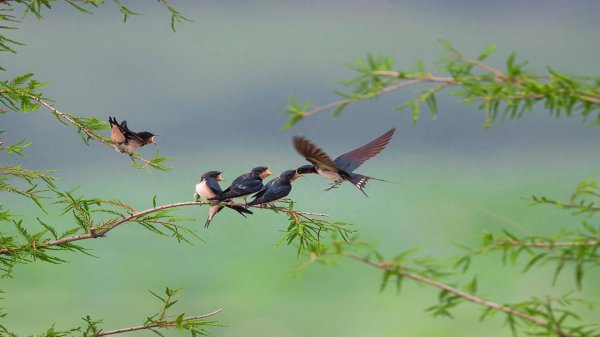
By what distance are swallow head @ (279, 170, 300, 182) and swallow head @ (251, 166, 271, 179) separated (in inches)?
8.3

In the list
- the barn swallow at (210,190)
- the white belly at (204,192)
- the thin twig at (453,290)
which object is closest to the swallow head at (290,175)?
the barn swallow at (210,190)

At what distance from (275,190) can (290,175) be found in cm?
14

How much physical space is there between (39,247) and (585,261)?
259cm

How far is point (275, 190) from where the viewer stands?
363 cm

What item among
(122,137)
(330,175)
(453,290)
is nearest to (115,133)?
(122,137)

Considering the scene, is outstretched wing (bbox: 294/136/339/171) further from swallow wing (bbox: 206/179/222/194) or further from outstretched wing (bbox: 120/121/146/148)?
outstretched wing (bbox: 120/121/146/148)

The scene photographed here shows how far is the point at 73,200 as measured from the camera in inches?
143

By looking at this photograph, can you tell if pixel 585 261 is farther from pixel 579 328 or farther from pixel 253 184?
pixel 253 184

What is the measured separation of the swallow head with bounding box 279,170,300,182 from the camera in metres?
3.72

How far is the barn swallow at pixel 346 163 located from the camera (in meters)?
3.02

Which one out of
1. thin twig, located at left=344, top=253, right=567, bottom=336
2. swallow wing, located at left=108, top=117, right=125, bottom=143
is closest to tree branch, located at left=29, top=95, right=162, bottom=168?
swallow wing, located at left=108, top=117, right=125, bottom=143

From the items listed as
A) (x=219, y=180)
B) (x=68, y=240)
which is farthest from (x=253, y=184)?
(x=68, y=240)

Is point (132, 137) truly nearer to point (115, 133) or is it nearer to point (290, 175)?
point (115, 133)

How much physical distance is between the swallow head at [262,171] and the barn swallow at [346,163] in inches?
10.8
